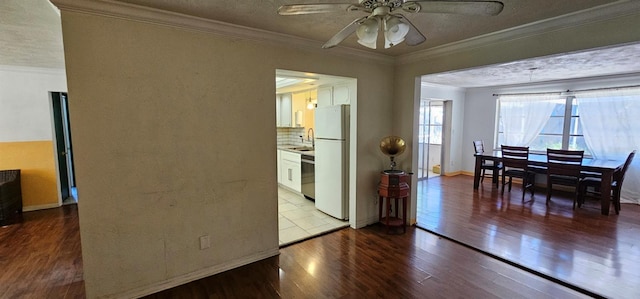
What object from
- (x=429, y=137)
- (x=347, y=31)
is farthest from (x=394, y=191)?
(x=429, y=137)

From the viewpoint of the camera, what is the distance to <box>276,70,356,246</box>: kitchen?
3668 millimetres

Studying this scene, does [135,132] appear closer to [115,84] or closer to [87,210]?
[115,84]

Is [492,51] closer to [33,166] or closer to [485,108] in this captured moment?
[485,108]

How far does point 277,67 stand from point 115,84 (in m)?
1.35

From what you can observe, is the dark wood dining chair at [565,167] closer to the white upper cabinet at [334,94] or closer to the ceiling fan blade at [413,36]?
the white upper cabinet at [334,94]

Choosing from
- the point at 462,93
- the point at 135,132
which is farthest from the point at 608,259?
the point at 462,93

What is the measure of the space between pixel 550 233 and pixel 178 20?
15.3 ft

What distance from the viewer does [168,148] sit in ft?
7.59

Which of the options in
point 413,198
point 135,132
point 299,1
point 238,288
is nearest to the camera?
point 299,1

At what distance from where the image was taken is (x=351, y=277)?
2537mm

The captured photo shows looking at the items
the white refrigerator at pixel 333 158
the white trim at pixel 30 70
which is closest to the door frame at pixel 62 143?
the white trim at pixel 30 70

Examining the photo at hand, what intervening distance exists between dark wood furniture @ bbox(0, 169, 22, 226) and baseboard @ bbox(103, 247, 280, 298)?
122 inches

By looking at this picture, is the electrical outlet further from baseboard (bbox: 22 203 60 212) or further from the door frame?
the door frame

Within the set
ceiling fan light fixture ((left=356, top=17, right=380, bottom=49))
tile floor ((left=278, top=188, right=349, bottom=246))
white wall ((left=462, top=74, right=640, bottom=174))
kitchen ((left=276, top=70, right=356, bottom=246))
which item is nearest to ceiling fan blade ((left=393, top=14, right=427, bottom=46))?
ceiling fan light fixture ((left=356, top=17, right=380, bottom=49))
